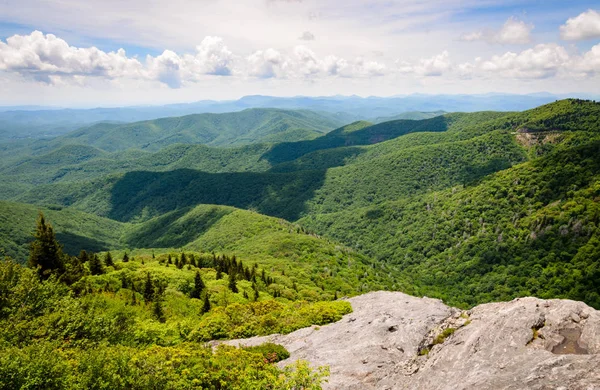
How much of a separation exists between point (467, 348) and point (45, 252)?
60.7 metres

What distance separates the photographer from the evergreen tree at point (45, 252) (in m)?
52.1

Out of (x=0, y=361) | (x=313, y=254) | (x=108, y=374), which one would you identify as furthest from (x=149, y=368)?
(x=313, y=254)

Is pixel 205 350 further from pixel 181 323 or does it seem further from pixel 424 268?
pixel 424 268

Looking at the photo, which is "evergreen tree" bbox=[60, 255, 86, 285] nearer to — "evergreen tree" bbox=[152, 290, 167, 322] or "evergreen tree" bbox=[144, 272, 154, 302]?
"evergreen tree" bbox=[144, 272, 154, 302]

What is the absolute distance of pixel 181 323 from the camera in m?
41.4

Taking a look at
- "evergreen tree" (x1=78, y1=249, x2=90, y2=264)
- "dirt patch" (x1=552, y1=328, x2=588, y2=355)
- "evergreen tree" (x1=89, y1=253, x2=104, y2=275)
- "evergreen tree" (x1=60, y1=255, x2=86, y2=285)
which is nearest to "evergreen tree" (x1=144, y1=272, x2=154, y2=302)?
"evergreen tree" (x1=60, y1=255, x2=86, y2=285)

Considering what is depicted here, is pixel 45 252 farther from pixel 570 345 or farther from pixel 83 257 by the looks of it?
pixel 570 345

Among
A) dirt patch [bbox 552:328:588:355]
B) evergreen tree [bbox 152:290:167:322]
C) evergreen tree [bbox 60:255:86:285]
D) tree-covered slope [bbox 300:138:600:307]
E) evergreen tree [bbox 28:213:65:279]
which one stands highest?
dirt patch [bbox 552:328:588:355]

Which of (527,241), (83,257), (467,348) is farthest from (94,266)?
(527,241)

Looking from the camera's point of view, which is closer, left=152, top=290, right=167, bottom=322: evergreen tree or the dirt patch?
the dirt patch

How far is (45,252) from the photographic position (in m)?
52.8

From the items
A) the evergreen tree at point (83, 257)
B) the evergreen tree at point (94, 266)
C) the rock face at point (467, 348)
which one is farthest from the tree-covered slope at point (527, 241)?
the evergreen tree at point (83, 257)

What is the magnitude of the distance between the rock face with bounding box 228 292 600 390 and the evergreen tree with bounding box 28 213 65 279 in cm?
4271

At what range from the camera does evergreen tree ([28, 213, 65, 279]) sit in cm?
5206
